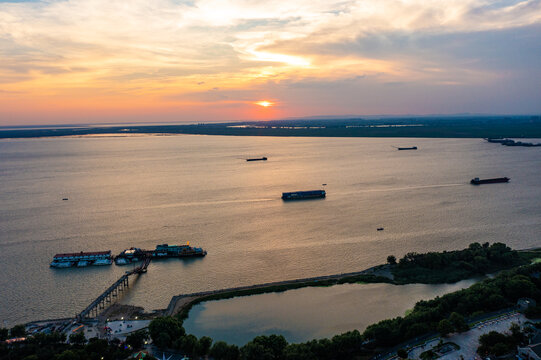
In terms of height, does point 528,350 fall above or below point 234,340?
above

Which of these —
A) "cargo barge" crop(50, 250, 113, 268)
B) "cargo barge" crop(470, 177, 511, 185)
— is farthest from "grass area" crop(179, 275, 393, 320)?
"cargo barge" crop(470, 177, 511, 185)

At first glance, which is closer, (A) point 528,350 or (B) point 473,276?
(A) point 528,350

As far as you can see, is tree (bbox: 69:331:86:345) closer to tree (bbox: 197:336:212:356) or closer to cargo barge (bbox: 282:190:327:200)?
tree (bbox: 197:336:212:356)

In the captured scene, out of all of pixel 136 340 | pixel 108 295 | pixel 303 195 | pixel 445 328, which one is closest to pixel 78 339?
pixel 136 340

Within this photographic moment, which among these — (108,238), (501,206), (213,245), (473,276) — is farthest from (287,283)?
(501,206)

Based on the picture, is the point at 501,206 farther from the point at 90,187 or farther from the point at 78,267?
the point at 90,187

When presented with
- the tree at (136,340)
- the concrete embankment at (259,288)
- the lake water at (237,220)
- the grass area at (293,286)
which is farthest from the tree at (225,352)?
the lake water at (237,220)

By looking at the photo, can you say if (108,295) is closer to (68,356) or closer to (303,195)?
(68,356)
